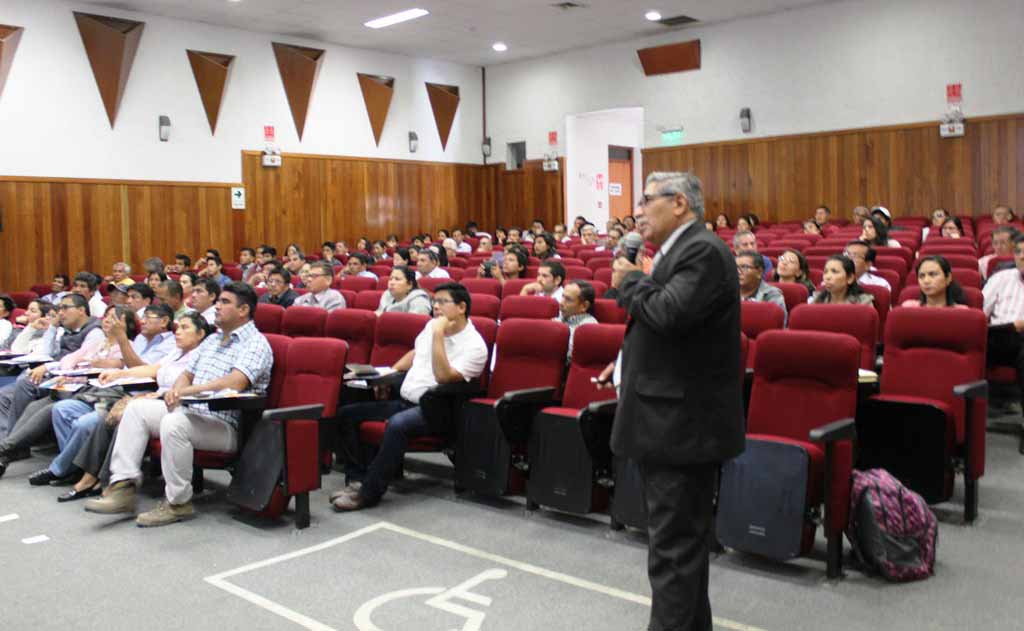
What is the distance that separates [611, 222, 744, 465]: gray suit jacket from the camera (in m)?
2.33

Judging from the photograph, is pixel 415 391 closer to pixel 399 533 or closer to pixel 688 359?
pixel 399 533

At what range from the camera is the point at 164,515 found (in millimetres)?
4176

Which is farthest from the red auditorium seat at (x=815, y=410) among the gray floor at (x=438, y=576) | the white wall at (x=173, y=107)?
the white wall at (x=173, y=107)

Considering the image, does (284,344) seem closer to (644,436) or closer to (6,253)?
(644,436)

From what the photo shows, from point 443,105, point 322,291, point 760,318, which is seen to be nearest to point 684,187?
point 760,318

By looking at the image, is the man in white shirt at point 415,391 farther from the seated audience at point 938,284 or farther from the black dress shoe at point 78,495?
the seated audience at point 938,284

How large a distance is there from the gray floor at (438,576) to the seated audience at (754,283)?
1.44m

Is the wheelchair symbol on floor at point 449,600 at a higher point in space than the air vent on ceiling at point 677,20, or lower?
lower

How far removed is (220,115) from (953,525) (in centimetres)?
1212

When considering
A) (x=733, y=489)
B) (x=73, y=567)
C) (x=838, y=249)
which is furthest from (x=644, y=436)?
(x=838, y=249)

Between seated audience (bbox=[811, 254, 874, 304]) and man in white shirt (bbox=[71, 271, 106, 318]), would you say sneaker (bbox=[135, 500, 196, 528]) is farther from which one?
man in white shirt (bbox=[71, 271, 106, 318])

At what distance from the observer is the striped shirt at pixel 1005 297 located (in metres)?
5.23

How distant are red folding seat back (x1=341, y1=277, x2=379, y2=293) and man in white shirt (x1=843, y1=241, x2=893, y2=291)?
422 cm

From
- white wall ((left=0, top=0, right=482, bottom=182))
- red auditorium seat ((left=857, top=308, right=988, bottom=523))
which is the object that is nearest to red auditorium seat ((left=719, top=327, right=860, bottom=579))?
red auditorium seat ((left=857, top=308, right=988, bottom=523))
